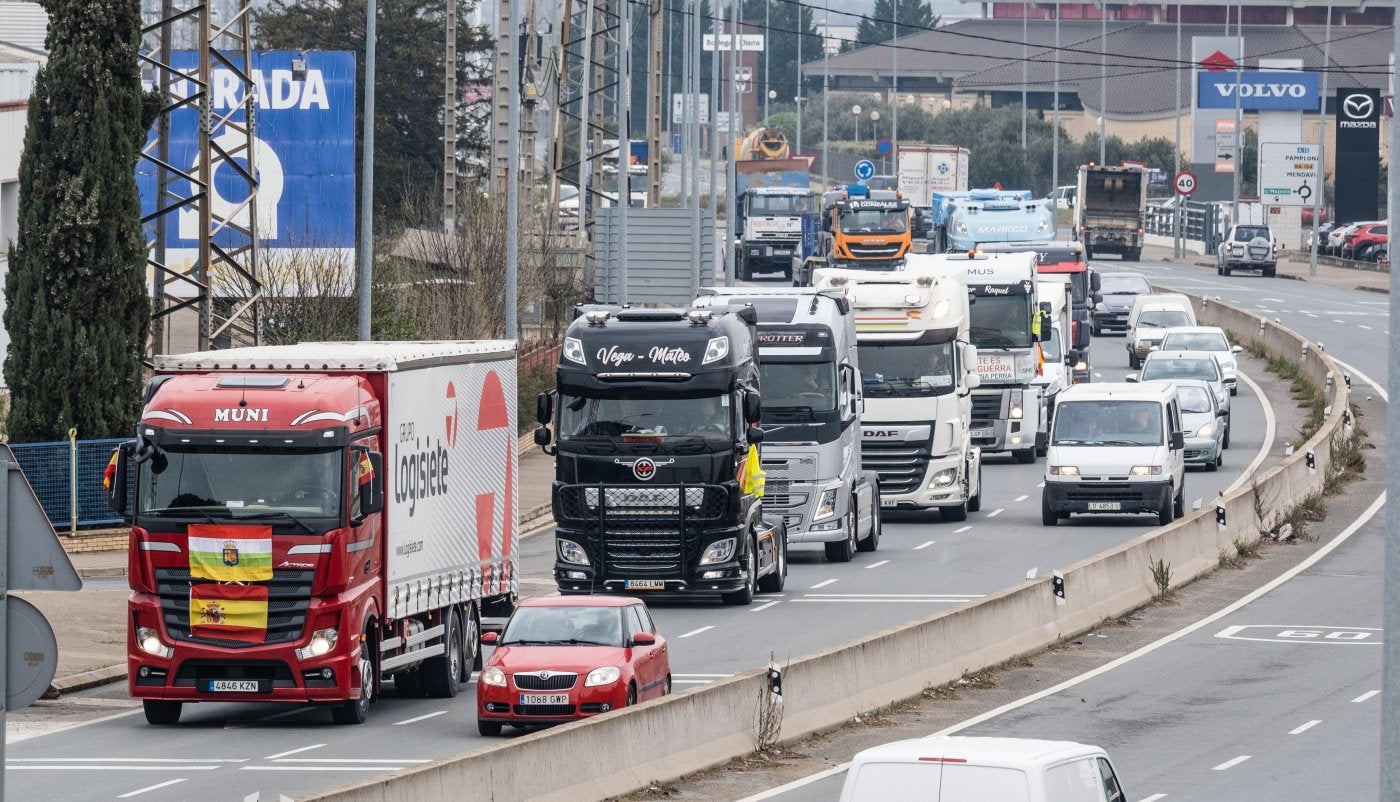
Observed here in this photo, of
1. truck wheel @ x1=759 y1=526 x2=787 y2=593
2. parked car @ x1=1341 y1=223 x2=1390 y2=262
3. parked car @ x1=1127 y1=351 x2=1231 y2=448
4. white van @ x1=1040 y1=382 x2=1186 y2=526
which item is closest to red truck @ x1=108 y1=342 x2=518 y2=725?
truck wheel @ x1=759 y1=526 x2=787 y2=593

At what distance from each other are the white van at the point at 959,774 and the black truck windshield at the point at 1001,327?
32997 mm

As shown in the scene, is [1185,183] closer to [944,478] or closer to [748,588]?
[944,478]

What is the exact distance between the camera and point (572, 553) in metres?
27.5

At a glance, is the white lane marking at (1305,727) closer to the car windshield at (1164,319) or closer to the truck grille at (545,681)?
the truck grille at (545,681)

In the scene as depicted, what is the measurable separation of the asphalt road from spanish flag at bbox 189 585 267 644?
4.81 metres

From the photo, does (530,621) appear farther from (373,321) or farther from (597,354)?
(373,321)

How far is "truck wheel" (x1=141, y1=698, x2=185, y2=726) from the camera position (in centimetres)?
2062

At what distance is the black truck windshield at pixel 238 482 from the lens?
19828mm

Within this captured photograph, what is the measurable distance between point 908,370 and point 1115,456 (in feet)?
11.5

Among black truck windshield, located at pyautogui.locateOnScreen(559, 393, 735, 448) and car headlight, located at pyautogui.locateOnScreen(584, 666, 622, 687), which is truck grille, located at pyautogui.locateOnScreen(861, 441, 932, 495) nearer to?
black truck windshield, located at pyautogui.locateOnScreen(559, 393, 735, 448)

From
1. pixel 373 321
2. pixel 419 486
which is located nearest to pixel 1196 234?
pixel 373 321

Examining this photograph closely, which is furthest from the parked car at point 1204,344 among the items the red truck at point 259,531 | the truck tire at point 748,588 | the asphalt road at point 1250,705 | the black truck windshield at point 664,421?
the red truck at point 259,531

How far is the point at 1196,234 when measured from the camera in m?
118

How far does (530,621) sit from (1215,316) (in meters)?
55.1
